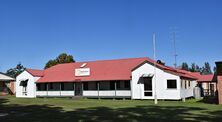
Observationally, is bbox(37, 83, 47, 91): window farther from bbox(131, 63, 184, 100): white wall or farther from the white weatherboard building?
bbox(131, 63, 184, 100): white wall

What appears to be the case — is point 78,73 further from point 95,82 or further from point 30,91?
point 30,91

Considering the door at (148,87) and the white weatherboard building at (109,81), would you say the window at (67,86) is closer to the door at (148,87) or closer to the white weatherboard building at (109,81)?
the white weatherboard building at (109,81)

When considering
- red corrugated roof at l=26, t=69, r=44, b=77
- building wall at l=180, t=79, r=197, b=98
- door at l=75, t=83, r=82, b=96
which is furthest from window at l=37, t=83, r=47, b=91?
building wall at l=180, t=79, r=197, b=98

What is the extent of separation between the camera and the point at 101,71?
4638cm

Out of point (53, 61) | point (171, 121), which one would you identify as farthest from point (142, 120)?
point (53, 61)

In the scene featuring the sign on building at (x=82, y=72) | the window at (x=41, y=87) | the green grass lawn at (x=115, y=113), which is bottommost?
the green grass lawn at (x=115, y=113)

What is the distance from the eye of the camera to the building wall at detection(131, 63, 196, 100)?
37.8 metres

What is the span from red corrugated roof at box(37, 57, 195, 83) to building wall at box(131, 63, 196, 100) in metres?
1.17

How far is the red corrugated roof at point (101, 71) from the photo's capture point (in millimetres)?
43156

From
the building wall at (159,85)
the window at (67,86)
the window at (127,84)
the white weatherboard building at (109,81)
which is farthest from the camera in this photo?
the window at (67,86)

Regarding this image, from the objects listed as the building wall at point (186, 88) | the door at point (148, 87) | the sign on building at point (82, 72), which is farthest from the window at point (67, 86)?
the building wall at point (186, 88)

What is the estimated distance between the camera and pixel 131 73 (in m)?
41.1

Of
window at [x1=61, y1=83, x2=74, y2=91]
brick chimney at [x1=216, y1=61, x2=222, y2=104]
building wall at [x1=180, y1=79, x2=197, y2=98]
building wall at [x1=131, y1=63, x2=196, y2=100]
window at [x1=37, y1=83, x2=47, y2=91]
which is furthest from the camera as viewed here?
window at [x1=37, y1=83, x2=47, y2=91]

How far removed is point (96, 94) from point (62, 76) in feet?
24.6
